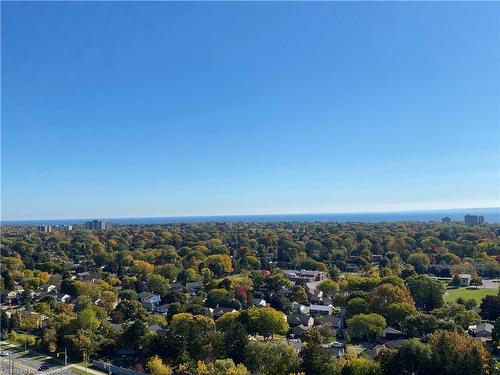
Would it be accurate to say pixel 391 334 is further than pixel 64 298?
No

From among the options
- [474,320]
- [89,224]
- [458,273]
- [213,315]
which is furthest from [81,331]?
[89,224]

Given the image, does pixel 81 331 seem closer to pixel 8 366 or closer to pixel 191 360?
pixel 8 366

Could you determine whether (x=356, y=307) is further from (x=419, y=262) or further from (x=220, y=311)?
(x=419, y=262)

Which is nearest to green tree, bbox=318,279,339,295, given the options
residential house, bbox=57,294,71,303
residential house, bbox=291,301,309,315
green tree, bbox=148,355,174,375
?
residential house, bbox=291,301,309,315

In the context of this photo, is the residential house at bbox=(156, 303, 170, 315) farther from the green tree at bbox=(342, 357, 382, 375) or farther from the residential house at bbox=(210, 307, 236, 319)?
the green tree at bbox=(342, 357, 382, 375)

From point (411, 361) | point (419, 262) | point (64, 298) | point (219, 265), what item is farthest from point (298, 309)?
point (419, 262)

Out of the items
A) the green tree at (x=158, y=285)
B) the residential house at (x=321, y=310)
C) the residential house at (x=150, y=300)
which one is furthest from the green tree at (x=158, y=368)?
the green tree at (x=158, y=285)

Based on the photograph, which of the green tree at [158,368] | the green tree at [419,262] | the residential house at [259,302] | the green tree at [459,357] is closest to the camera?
the green tree at [459,357]

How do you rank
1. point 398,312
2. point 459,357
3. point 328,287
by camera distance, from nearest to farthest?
1. point 459,357
2. point 398,312
3. point 328,287

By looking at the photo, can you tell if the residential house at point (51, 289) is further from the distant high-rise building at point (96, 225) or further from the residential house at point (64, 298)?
the distant high-rise building at point (96, 225)
